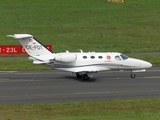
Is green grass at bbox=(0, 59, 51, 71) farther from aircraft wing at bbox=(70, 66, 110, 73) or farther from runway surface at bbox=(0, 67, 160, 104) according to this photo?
aircraft wing at bbox=(70, 66, 110, 73)

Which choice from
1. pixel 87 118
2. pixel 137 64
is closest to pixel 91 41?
pixel 137 64

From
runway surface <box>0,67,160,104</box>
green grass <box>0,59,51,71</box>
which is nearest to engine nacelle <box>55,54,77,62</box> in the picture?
runway surface <box>0,67,160,104</box>

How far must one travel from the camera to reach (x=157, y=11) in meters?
88.5

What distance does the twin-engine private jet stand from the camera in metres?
38.6

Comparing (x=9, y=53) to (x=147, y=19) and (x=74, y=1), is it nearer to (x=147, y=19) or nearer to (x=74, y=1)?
(x=147, y=19)

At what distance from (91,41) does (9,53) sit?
14.1 metres

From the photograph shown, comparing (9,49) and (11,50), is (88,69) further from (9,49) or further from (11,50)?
(9,49)

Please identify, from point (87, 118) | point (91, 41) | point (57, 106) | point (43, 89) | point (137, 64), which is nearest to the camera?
point (87, 118)

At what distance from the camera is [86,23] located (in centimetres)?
7850

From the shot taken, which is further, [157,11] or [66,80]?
[157,11]

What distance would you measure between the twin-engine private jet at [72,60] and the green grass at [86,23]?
59.6 ft

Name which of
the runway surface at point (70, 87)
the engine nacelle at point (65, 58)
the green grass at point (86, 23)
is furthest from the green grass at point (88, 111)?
the green grass at point (86, 23)

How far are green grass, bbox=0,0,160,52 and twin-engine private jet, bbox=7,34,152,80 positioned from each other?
18165 millimetres

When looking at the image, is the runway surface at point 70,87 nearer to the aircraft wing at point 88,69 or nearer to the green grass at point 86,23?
the aircraft wing at point 88,69
